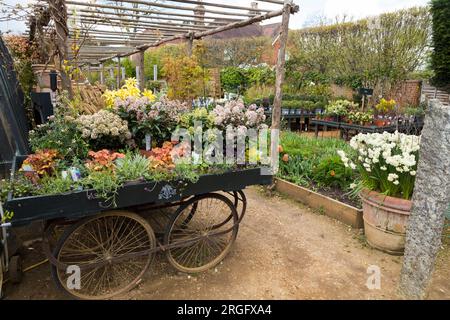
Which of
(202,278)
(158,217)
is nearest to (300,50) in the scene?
(158,217)

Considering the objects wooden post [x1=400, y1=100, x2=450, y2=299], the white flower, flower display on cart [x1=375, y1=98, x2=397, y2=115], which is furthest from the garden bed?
flower display on cart [x1=375, y1=98, x2=397, y2=115]

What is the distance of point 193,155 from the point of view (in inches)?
95.0

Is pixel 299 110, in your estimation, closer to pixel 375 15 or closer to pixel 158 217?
pixel 375 15

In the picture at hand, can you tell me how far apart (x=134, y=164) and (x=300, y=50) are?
40.2 ft

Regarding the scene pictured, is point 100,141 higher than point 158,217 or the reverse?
higher

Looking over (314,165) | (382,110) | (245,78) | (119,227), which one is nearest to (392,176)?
(314,165)

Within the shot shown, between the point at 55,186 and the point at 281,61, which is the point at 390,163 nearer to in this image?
the point at 281,61

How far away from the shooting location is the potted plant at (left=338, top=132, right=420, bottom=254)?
9.07 ft

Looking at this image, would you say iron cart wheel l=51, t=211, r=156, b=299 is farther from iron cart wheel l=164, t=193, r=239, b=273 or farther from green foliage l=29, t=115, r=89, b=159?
green foliage l=29, t=115, r=89, b=159

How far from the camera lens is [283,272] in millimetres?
2617

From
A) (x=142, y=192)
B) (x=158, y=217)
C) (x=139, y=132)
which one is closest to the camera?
(x=142, y=192)

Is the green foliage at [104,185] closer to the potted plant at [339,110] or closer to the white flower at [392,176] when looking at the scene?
the white flower at [392,176]

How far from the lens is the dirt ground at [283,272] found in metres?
2.34

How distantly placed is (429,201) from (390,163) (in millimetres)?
693
